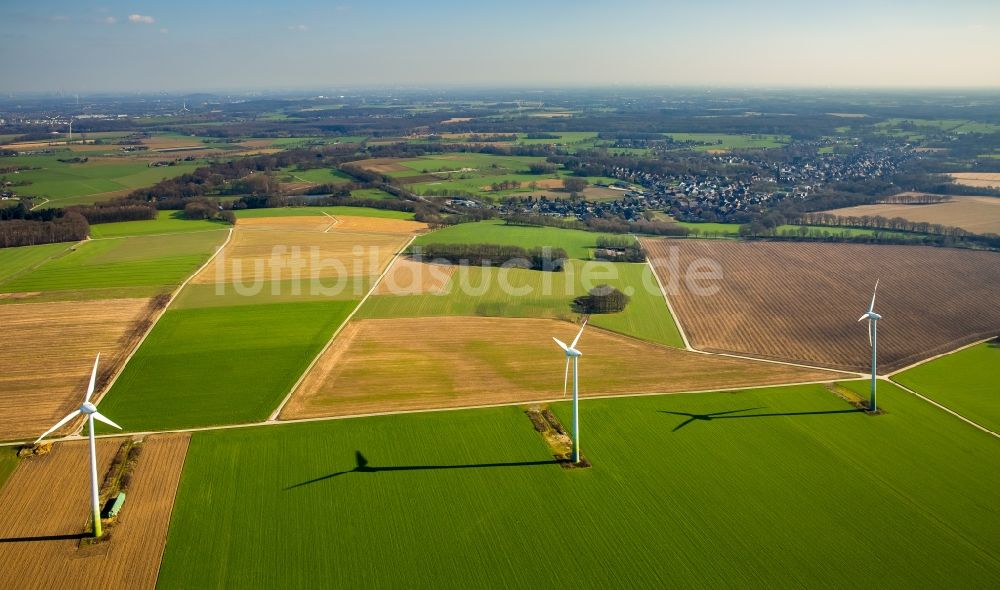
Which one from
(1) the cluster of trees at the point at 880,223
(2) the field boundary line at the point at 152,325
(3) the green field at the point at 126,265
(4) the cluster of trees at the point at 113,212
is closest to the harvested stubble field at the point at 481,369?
(2) the field boundary line at the point at 152,325

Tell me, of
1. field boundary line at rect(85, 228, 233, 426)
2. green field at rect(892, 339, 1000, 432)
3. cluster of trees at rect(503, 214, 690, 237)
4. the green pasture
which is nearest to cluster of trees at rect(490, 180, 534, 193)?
cluster of trees at rect(503, 214, 690, 237)

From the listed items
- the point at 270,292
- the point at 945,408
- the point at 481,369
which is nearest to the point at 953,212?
the point at 945,408

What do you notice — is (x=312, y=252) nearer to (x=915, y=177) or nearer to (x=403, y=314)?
(x=403, y=314)

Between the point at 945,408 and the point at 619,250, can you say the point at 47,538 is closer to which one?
the point at 945,408

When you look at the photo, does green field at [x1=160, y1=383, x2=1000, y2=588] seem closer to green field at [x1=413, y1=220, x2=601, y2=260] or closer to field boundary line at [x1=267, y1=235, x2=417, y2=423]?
field boundary line at [x1=267, y1=235, x2=417, y2=423]

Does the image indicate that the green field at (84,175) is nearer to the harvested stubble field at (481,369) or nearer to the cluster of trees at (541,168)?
the cluster of trees at (541,168)

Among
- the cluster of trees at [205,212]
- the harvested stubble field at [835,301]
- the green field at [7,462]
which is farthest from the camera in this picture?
the cluster of trees at [205,212]
